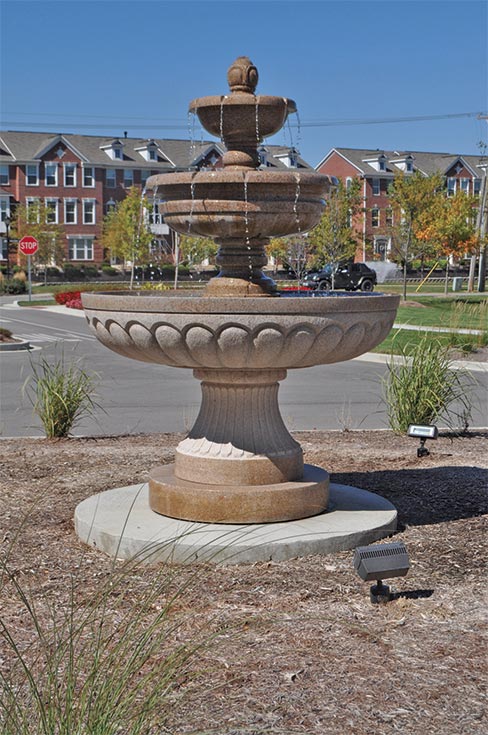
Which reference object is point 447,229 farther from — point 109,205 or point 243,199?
point 109,205

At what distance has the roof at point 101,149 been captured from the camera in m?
73.6

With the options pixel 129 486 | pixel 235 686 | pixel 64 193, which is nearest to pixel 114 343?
pixel 129 486

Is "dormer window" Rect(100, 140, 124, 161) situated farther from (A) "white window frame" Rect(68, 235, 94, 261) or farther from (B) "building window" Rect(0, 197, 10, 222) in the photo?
(B) "building window" Rect(0, 197, 10, 222)

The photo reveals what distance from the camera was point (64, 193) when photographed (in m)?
74.8

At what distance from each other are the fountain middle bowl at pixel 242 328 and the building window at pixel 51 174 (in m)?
70.9

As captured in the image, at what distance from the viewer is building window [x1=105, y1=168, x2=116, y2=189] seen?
252ft

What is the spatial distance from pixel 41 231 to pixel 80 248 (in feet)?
41.4

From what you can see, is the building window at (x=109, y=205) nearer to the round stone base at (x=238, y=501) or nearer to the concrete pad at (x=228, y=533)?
the concrete pad at (x=228, y=533)

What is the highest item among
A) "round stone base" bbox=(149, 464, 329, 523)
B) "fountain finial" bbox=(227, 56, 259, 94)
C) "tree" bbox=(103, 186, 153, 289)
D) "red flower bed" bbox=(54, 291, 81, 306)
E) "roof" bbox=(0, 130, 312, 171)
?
"roof" bbox=(0, 130, 312, 171)

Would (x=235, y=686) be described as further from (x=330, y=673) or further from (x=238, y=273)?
(x=238, y=273)

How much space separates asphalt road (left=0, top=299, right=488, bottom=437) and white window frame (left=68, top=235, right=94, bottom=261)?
2125 inches

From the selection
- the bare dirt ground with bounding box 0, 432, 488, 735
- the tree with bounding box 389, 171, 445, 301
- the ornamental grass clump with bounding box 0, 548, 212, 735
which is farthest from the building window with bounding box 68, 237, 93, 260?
the ornamental grass clump with bounding box 0, 548, 212, 735

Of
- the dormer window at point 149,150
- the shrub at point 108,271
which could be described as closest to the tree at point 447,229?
the shrub at point 108,271

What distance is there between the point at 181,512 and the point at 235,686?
2.22 metres
